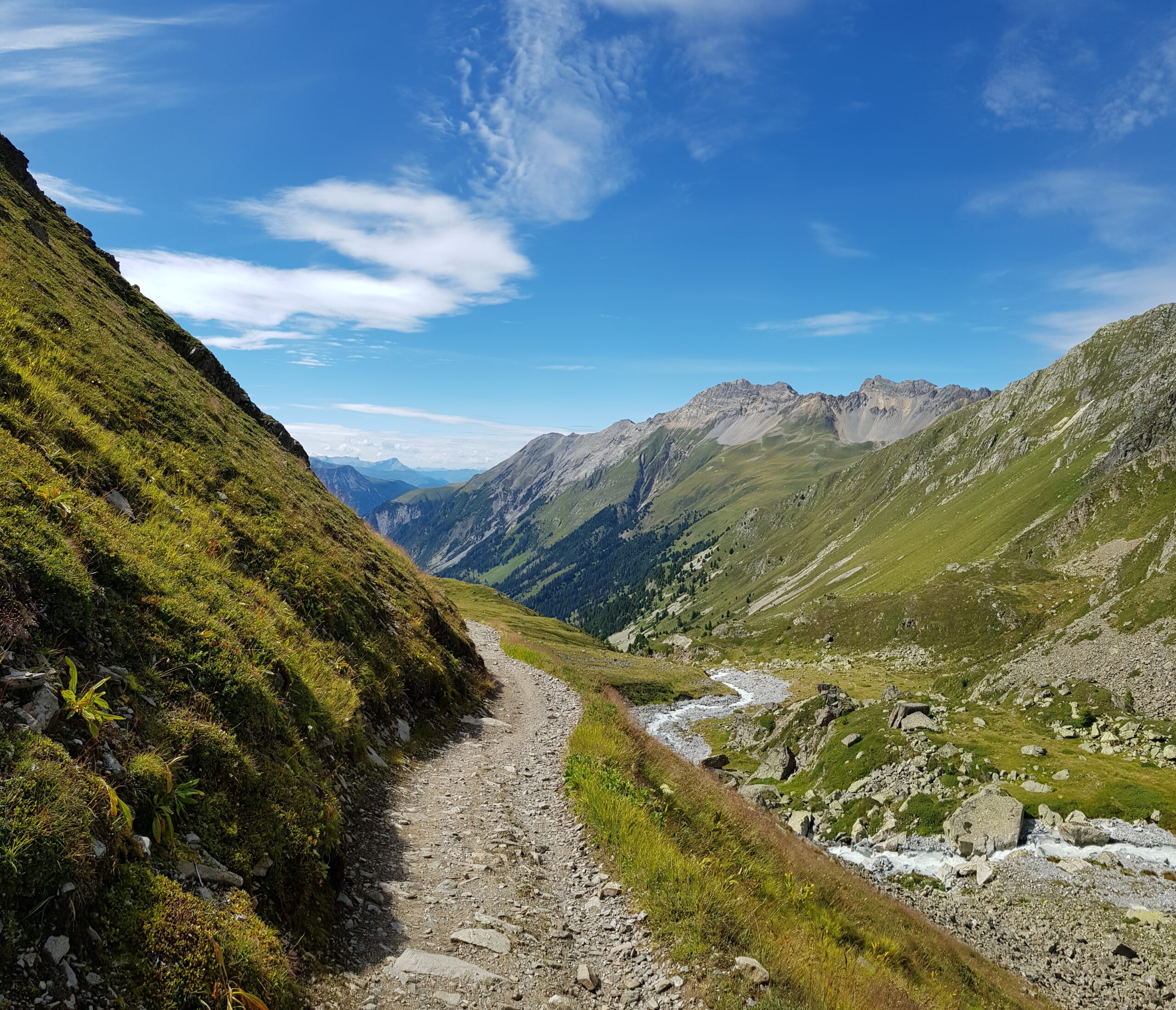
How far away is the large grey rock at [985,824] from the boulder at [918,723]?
13.8 metres

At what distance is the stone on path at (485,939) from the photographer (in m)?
10.4

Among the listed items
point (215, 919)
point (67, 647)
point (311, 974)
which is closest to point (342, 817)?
point (311, 974)

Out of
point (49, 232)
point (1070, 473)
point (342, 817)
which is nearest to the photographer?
point (342, 817)

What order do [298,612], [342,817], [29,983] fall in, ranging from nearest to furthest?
[29,983]
[342,817]
[298,612]

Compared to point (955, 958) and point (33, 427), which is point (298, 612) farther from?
point (955, 958)

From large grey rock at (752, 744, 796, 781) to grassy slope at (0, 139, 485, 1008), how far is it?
57.5m

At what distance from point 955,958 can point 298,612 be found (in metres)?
30.2

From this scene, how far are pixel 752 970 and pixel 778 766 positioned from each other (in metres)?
69.5

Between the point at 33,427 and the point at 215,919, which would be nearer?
the point at 215,919


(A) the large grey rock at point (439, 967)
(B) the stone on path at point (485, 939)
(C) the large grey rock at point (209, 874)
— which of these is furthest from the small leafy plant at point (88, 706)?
(B) the stone on path at point (485, 939)

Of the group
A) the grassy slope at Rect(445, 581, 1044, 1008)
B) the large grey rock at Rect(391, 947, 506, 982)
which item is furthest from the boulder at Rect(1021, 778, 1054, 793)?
the large grey rock at Rect(391, 947, 506, 982)

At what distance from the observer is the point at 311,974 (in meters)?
8.48

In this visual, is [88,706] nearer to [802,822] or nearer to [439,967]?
[439,967]

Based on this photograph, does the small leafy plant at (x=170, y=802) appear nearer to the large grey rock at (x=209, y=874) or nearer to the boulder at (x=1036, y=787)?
the large grey rock at (x=209, y=874)
